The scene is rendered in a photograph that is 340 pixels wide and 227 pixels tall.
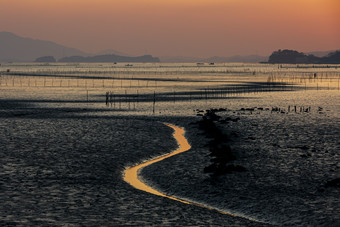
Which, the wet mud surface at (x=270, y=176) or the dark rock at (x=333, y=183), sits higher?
the dark rock at (x=333, y=183)

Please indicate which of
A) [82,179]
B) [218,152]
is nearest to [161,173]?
[82,179]

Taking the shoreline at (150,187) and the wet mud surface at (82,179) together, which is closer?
the wet mud surface at (82,179)

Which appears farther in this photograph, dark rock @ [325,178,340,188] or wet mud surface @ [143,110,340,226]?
dark rock @ [325,178,340,188]

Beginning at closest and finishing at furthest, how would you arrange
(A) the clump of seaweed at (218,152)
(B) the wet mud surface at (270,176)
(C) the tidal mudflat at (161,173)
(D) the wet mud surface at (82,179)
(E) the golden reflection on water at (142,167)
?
(D) the wet mud surface at (82,179), (C) the tidal mudflat at (161,173), (B) the wet mud surface at (270,176), (E) the golden reflection on water at (142,167), (A) the clump of seaweed at (218,152)

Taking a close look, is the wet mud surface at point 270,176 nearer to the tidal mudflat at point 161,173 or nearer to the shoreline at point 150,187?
the tidal mudflat at point 161,173

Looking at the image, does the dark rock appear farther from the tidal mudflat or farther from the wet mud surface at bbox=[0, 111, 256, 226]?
the wet mud surface at bbox=[0, 111, 256, 226]

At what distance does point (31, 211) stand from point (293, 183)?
1308cm

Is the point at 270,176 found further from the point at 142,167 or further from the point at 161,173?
the point at 142,167

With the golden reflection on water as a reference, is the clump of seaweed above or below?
above

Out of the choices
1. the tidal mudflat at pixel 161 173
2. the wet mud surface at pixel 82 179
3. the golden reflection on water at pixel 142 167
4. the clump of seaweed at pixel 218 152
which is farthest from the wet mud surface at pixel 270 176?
the wet mud surface at pixel 82 179

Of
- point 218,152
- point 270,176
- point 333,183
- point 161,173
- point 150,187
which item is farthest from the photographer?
point 218,152

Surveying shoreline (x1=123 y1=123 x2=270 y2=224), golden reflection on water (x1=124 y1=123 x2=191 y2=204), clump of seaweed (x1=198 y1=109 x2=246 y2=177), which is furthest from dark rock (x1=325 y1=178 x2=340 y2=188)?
golden reflection on water (x1=124 y1=123 x2=191 y2=204)

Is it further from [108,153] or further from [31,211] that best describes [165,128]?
[31,211]

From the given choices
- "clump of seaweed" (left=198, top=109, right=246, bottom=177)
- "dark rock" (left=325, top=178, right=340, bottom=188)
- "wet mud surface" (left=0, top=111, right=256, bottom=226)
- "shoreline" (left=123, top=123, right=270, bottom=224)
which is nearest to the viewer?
"wet mud surface" (left=0, top=111, right=256, bottom=226)
